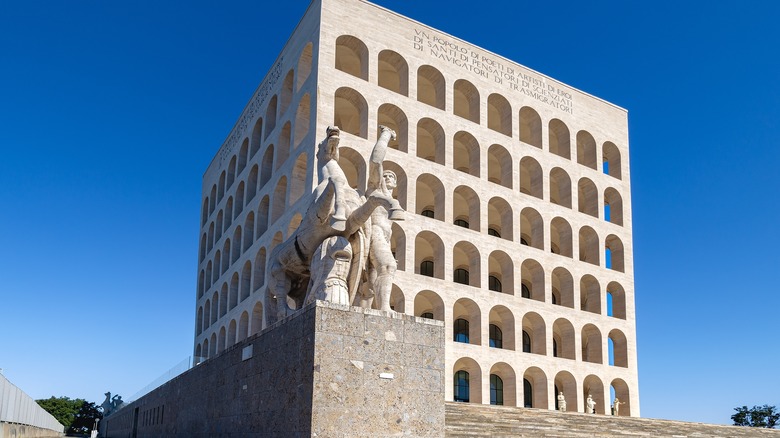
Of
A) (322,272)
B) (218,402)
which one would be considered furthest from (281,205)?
(322,272)

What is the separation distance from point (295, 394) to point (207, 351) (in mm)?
44080

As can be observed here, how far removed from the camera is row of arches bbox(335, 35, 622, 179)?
131ft

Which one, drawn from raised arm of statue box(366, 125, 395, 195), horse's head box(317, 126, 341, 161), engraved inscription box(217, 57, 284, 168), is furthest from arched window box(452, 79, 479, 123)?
raised arm of statue box(366, 125, 395, 195)

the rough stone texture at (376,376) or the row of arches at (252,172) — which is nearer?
the rough stone texture at (376,376)

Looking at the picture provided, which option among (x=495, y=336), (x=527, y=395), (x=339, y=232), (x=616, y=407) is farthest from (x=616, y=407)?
(x=339, y=232)

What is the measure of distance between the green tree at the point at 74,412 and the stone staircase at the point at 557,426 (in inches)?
4144

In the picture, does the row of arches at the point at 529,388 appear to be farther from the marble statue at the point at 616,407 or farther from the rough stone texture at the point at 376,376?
the rough stone texture at the point at 376,376

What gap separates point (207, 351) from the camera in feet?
174

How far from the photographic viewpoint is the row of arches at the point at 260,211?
125ft

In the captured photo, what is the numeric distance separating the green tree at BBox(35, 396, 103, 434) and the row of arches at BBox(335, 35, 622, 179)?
9412 centimetres

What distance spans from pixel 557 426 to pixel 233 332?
25525 millimetres

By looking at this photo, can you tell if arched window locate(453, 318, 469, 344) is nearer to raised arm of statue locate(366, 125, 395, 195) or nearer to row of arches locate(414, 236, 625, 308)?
row of arches locate(414, 236, 625, 308)

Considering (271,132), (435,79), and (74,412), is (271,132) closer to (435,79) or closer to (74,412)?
(435,79)

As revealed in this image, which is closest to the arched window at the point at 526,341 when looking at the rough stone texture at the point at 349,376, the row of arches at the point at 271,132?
the row of arches at the point at 271,132
